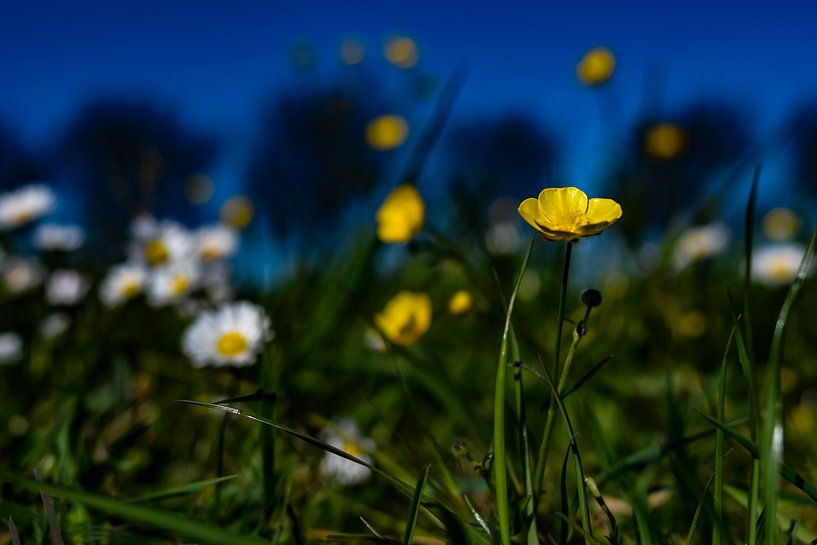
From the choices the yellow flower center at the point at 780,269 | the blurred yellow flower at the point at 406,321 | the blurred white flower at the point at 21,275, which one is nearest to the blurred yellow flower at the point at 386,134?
the blurred white flower at the point at 21,275

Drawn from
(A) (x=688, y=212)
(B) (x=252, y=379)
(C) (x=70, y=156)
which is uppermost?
(A) (x=688, y=212)

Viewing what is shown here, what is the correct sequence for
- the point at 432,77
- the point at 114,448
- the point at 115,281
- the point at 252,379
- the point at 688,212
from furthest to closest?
the point at 432,77, the point at 115,281, the point at 688,212, the point at 252,379, the point at 114,448

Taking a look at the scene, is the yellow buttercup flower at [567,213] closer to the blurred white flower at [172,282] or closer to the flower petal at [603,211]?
the flower petal at [603,211]

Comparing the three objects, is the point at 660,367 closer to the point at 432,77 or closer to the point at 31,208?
the point at 31,208

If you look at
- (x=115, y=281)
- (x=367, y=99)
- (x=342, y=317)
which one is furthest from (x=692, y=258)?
(x=367, y=99)

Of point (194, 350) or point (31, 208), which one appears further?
point (31, 208)

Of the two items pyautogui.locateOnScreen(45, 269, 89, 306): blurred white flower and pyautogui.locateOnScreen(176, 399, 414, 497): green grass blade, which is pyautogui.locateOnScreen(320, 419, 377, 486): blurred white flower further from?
pyautogui.locateOnScreen(45, 269, 89, 306): blurred white flower

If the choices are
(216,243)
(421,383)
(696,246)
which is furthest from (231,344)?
(696,246)
